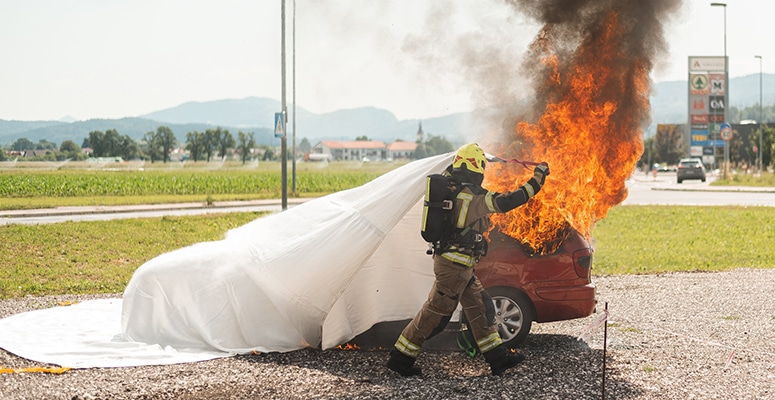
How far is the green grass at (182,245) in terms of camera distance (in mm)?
13055

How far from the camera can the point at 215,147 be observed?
116 metres

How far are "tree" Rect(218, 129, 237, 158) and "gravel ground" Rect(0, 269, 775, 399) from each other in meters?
110

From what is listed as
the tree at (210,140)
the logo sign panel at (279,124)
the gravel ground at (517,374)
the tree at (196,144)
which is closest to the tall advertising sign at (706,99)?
the logo sign panel at (279,124)

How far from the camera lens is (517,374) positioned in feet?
21.8

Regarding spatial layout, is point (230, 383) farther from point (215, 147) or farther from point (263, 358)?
point (215, 147)

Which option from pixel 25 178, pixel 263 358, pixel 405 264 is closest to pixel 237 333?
pixel 263 358

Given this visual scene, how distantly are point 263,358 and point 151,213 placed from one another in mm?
19974

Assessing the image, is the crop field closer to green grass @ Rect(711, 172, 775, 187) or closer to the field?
the field

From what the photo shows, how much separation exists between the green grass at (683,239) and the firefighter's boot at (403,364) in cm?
757

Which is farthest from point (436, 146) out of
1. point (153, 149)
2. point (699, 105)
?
point (153, 149)

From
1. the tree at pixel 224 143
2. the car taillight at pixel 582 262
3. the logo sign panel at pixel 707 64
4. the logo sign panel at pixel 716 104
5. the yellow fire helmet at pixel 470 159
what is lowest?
the car taillight at pixel 582 262

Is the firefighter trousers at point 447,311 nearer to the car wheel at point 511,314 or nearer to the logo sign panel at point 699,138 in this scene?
the car wheel at point 511,314

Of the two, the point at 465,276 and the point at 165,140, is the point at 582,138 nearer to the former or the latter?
the point at 465,276

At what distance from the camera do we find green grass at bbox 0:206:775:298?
13.1 meters
